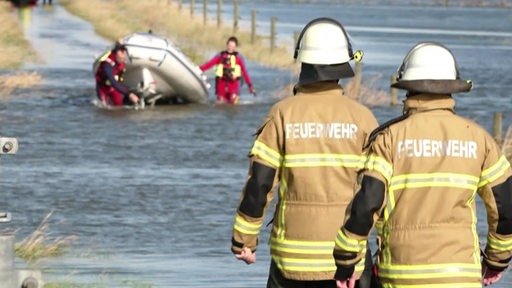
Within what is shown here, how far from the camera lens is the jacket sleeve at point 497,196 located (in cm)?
682

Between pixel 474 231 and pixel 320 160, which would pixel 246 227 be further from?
pixel 474 231

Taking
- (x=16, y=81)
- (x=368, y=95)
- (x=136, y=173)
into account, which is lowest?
(x=16, y=81)

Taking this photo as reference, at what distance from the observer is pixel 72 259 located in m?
12.7

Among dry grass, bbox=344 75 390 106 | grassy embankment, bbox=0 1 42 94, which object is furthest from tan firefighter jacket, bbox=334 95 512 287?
dry grass, bbox=344 75 390 106

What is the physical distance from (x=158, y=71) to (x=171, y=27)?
2350cm

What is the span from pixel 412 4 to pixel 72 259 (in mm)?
96438

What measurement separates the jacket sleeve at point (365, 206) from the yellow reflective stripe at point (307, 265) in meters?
0.70

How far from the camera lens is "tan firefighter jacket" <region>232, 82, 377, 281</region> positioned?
296 inches

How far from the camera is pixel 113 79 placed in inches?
1095

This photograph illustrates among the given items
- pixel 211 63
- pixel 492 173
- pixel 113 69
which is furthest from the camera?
pixel 211 63

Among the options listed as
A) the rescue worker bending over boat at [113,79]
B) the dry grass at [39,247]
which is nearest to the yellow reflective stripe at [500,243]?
the dry grass at [39,247]

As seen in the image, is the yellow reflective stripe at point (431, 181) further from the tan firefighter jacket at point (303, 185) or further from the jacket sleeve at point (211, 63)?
the jacket sleeve at point (211, 63)

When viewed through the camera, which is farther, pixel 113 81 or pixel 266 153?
pixel 113 81

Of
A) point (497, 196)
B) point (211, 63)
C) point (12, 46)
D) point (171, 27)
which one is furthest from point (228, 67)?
point (171, 27)
